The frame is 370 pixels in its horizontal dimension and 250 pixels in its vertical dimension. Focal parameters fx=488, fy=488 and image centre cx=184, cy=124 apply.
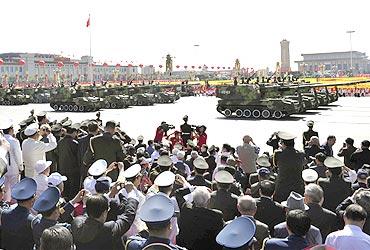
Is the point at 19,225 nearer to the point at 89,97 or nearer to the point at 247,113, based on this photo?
the point at 247,113

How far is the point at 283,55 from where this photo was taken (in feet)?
408

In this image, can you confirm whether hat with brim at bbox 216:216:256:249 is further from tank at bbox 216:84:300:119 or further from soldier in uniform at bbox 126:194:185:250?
tank at bbox 216:84:300:119

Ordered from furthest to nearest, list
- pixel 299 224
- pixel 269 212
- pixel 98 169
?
1. pixel 98 169
2. pixel 269 212
3. pixel 299 224

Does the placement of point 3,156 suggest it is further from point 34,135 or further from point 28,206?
point 28,206

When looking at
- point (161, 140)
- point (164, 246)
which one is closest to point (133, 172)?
point (164, 246)

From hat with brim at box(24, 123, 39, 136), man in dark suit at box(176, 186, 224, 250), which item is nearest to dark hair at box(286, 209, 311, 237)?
man in dark suit at box(176, 186, 224, 250)

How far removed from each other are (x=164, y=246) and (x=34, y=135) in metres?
5.21

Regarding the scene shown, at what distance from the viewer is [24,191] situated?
4.91 metres

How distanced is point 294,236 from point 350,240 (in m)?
0.47

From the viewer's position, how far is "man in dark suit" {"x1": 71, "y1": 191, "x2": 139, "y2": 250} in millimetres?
4238

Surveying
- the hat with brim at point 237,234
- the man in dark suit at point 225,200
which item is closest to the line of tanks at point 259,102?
the man in dark suit at point 225,200

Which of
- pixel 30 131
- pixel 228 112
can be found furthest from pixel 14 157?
pixel 228 112

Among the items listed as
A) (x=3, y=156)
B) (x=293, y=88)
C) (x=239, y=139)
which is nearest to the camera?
(x=3, y=156)

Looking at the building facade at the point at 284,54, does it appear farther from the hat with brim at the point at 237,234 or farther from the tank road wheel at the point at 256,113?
the hat with brim at the point at 237,234
